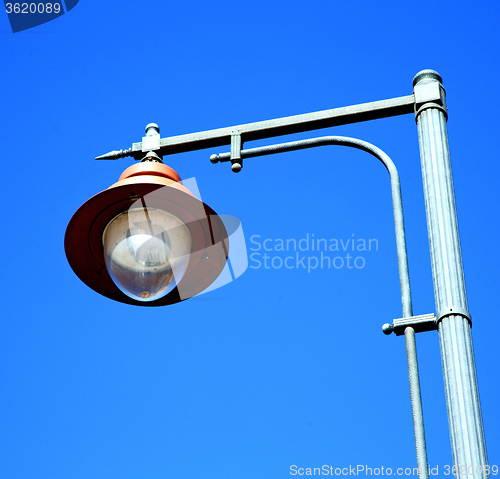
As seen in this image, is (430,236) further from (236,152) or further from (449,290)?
(236,152)

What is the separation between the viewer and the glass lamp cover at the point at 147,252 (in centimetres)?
452

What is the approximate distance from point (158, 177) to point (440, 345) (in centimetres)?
210

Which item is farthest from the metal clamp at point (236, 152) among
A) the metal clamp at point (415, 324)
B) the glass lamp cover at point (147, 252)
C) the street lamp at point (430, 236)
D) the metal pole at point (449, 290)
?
the metal clamp at point (415, 324)

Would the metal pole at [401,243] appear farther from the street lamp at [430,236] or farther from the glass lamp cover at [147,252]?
the glass lamp cover at [147,252]

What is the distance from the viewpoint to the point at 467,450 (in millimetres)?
3121

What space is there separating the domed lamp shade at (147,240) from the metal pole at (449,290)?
4.75ft

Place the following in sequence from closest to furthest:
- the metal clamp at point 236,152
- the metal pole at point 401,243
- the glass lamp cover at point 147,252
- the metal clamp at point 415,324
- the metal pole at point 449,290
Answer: the metal pole at point 449,290
the metal pole at point 401,243
the metal clamp at point 415,324
the glass lamp cover at point 147,252
the metal clamp at point 236,152

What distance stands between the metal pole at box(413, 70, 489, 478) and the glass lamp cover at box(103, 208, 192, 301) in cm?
154

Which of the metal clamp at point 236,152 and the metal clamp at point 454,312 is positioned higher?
the metal clamp at point 236,152

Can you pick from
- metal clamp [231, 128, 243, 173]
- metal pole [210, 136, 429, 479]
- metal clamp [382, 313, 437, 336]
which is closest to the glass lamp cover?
metal clamp [231, 128, 243, 173]

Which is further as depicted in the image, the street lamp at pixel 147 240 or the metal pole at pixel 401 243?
the street lamp at pixel 147 240

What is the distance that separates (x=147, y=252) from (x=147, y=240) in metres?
0.08

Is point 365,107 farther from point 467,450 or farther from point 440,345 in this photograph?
point 467,450

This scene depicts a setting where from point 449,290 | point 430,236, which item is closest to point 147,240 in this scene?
point 430,236
